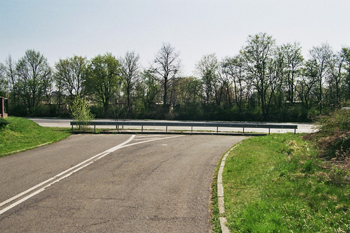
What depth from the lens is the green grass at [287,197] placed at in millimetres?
3994

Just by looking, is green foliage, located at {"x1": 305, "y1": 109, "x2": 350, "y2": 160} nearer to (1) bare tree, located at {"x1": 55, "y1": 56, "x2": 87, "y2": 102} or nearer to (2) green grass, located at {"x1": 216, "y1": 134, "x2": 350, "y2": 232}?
(2) green grass, located at {"x1": 216, "y1": 134, "x2": 350, "y2": 232}

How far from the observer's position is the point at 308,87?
1574 inches

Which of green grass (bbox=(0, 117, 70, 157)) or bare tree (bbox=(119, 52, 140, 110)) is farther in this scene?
bare tree (bbox=(119, 52, 140, 110))

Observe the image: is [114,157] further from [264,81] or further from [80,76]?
[80,76]

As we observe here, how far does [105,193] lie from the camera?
5.88m

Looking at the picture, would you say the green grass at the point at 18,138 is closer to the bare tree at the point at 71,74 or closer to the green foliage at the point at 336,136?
the green foliage at the point at 336,136

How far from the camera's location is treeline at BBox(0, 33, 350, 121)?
127 feet

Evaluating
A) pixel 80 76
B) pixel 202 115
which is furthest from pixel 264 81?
pixel 80 76

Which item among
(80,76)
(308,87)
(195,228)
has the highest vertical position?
(80,76)

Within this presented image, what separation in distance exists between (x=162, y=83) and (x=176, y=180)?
39480mm

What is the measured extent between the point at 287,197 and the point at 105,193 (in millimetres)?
3906

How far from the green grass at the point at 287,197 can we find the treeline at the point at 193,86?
2851 cm

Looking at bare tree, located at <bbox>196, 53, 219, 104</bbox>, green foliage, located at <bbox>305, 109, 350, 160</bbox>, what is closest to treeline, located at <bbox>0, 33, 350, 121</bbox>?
bare tree, located at <bbox>196, 53, 219, 104</bbox>

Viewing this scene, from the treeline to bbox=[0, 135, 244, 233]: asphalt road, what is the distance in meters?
29.7
